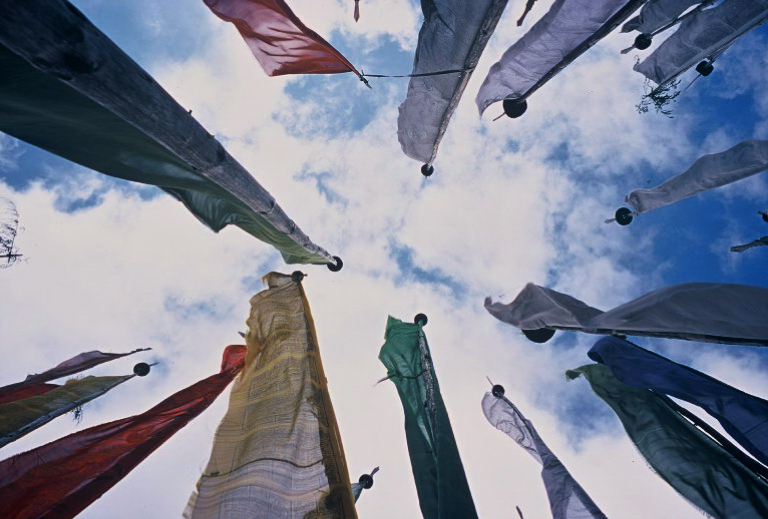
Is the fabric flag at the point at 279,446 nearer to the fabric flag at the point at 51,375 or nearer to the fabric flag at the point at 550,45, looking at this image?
the fabric flag at the point at 51,375

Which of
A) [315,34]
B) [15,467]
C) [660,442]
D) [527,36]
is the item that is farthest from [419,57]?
[15,467]

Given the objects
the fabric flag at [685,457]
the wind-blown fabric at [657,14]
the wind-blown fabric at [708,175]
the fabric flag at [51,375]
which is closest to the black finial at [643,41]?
the wind-blown fabric at [657,14]

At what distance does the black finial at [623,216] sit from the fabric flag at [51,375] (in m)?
8.99

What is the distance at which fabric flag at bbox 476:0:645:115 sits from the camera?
409 centimetres

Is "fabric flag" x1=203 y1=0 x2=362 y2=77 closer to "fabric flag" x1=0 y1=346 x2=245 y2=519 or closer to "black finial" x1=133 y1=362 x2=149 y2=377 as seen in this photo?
"fabric flag" x1=0 y1=346 x2=245 y2=519

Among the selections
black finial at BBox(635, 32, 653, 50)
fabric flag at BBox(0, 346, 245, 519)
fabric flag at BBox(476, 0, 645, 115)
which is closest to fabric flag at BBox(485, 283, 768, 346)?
fabric flag at BBox(476, 0, 645, 115)

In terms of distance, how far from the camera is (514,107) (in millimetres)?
5508

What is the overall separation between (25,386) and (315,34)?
18.7 feet

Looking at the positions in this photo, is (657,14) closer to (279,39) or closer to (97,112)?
(279,39)

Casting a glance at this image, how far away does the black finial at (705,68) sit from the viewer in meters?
7.69

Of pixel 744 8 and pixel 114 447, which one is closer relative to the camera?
pixel 114 447

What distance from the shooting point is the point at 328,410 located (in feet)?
9.78

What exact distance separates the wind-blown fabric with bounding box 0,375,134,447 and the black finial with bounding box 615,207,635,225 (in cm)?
923

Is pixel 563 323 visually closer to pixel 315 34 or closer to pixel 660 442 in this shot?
pixel 660 442
